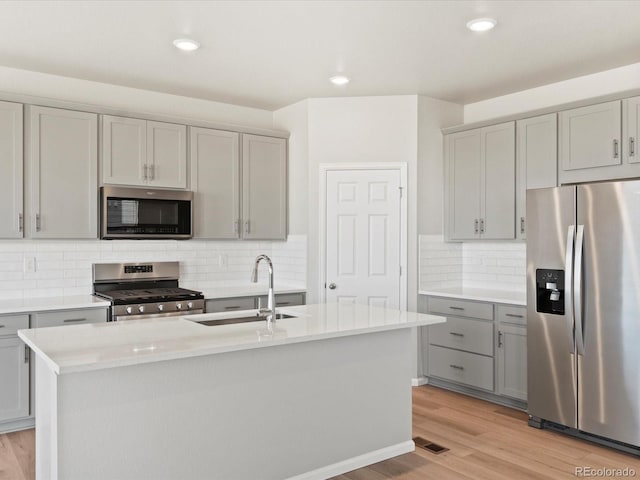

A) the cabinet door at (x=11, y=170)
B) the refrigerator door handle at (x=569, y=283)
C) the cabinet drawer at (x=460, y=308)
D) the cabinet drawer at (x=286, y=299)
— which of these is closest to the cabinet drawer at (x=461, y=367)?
the cabinet drawer at (x=460, y=308)

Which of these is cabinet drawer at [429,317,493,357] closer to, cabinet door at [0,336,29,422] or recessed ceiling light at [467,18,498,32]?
recessed ceiling light at [467,18,498,32]

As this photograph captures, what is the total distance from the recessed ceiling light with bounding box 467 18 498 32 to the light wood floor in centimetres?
263

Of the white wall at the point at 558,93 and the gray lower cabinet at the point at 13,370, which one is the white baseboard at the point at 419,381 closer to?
the white wall at the point at 558,93

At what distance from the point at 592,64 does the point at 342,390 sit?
3.05 meters

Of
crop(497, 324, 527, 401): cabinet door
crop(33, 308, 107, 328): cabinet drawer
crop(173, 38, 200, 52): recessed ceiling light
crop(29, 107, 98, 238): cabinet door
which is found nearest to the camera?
crop(173, 38, 200, 52): recessed ceiling light

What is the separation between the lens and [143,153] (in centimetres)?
460

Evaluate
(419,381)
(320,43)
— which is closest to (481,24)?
(320,43)

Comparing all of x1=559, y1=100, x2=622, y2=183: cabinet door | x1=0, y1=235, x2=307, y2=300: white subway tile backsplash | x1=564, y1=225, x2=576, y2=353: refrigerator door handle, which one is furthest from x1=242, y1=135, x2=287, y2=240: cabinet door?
x1=564, y1=225, x2=576, y2=353: refrigerator door handle

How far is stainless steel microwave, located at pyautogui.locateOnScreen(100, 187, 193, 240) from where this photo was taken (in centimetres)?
440

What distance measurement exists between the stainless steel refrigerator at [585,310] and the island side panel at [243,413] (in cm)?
107

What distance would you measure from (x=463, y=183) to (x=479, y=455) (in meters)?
2.45

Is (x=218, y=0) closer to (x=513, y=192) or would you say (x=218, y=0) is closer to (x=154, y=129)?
(x=154, y=129)

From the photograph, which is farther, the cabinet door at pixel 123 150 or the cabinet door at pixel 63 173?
the cabinet door at pixel 123 150

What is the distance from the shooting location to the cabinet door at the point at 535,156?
4.34m
